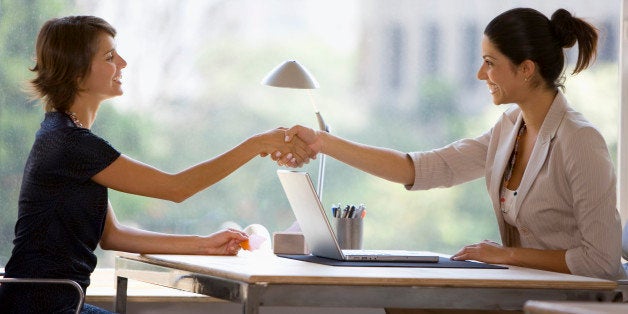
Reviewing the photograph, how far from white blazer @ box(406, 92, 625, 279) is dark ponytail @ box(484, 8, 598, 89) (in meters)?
0.11

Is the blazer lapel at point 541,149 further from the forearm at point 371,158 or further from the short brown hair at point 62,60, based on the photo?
the short brown hair at point 62,60

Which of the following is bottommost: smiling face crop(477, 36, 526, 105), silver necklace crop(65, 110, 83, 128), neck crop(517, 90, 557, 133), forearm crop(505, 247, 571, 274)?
forearm crop(505, 247, 571, 274)

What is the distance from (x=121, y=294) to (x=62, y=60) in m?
0.70

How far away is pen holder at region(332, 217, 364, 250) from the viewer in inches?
125

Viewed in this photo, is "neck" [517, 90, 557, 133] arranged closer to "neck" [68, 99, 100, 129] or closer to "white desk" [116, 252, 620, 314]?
"white desk" [116, 252, 620, 314]

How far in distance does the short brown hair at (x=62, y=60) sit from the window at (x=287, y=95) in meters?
0.82

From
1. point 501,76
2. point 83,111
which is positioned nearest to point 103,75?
point 83,111

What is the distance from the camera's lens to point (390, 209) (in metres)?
4.02

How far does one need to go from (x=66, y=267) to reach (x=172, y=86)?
1.24 metres

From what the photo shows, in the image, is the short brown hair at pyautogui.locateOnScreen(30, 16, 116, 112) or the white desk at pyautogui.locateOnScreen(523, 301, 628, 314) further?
the short brown hair at pyautogui.locateOnScreen(30, 16, 116, 112)

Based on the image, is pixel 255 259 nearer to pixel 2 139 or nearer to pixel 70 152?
pixel 70 152

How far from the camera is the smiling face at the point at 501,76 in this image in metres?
3.05

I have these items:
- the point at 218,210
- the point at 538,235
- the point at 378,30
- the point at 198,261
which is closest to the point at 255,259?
the point at 198,261

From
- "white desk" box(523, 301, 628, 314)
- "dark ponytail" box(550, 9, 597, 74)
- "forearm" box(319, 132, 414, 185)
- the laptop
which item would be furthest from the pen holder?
"white desk" box(523, 301, 628, 314)
